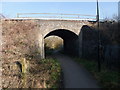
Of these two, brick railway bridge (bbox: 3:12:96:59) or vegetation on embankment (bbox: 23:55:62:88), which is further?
brick railway bridge (bbox: 3:12:96:59)

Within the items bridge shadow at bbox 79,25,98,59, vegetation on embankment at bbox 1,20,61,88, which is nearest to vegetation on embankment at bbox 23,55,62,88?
vegetation on embankment at bbox 1,20,61,88

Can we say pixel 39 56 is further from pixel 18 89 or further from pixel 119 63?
pixel 119 63

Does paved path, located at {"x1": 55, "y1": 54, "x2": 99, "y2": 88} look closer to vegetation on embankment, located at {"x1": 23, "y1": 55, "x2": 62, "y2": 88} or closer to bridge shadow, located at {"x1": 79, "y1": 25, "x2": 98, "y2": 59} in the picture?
vegetation on embankment, located at {"x1": 23, "y1": 55, "x2": 62, "y2": 88}

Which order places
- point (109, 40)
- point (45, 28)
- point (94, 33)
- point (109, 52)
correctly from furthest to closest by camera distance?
point (45, 28)
point (94, 33)
point (109, 40)
point (109, 52)

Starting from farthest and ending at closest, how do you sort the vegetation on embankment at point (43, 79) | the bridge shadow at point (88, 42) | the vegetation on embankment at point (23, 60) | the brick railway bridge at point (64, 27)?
the brick railway bridge at point (64, 27) < the bridge shadow at point (88, 42) < the vegetation on embankment at point (23, 60) < the vegetation on embankment at point (43, 79)

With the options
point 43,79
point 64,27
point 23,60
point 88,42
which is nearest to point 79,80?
point 43,79

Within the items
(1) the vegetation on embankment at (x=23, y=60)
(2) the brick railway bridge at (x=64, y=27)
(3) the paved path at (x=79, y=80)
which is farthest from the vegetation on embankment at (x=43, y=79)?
(2) the brick railway bridge at (x=64, y=27)

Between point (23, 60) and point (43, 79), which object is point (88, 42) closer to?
point (23, 60)

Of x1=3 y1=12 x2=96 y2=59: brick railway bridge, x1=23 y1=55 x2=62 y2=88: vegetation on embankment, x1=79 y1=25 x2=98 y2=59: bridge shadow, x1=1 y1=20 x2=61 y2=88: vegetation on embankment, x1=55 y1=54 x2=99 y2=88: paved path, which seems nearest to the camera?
x1=55 y1=54 x2=99 y2=88: paved path

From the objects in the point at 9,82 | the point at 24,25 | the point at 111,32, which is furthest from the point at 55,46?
the point at 9,82

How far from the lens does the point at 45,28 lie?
61.6 feet

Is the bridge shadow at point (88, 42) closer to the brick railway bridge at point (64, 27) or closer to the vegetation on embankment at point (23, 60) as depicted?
the brick railway bridge at point (64, 27)

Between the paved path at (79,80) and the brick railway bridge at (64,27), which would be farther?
the brick railway bridge at (64,27)

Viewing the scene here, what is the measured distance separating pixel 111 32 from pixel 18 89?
9.96 metres
